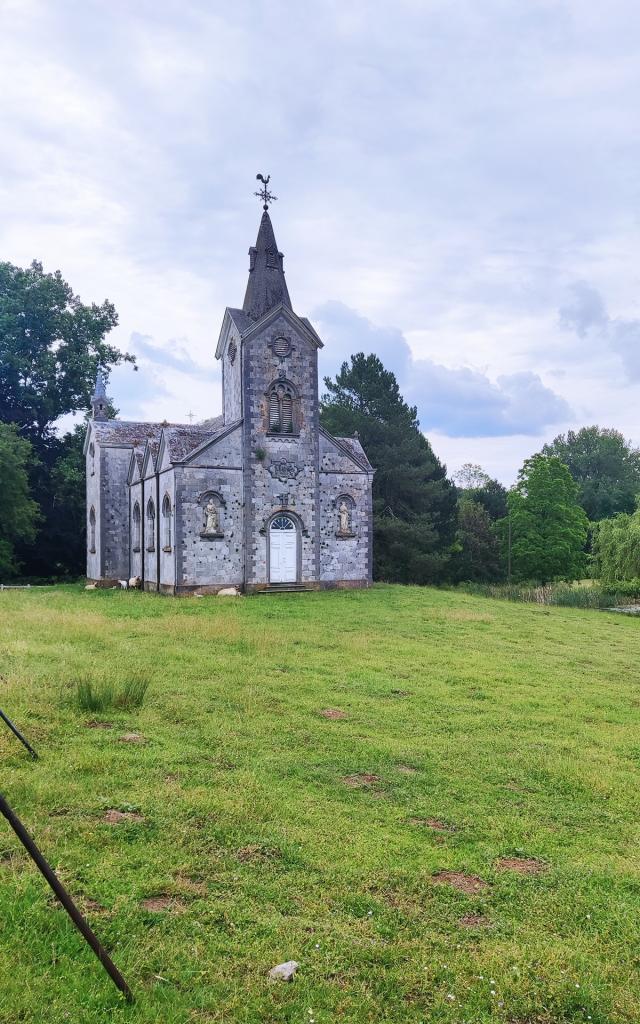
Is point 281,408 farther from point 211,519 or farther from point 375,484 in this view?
point 375,484

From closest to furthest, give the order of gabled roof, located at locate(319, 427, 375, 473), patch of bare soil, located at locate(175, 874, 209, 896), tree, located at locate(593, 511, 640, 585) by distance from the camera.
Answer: patch of bare soil, located at locate(175, 874, 209, 896), gabled roof, located at locate(319, 427, 375, 473), tree, located at locate(593, 511, 640, 585)

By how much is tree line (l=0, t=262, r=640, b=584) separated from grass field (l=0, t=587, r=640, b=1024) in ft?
89.9

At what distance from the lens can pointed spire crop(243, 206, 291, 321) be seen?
32469mm

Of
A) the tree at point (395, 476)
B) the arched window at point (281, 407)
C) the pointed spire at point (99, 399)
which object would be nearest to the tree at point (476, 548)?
the tree at point (395, 476)

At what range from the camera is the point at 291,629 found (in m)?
19.2

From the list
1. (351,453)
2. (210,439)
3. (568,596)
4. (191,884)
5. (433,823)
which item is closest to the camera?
(191,884)

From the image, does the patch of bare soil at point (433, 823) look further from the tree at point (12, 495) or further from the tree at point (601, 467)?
the tree at point (601, 467)

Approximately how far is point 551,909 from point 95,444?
3513 centimetres

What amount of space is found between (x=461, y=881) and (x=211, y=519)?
2419cm

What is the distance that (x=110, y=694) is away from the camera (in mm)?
10242

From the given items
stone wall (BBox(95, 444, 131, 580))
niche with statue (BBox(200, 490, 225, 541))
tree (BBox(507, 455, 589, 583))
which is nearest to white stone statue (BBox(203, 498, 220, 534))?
niche with statue (BBox(200, 490, 225, 541))

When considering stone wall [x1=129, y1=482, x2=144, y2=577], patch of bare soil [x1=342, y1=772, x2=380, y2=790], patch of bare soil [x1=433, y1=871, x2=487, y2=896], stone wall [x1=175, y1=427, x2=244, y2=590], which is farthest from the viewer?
stone wall [x1=129, y1=482, x2=144, y2=577]

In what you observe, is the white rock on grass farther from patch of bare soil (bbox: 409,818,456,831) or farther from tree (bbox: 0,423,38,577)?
tree (bbox: 0,423,38,577)

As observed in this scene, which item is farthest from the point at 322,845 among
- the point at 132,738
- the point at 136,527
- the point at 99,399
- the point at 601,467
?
the point at 601,467
